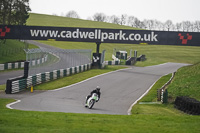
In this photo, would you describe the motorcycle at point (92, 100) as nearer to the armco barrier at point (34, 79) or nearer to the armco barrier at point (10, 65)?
the armco barrier at point (34, 79)

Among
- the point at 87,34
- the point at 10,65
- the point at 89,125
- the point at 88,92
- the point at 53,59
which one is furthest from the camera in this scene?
the point at 10,65

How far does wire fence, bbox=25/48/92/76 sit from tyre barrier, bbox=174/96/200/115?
1145 cm

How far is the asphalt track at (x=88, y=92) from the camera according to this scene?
1894 centimetres

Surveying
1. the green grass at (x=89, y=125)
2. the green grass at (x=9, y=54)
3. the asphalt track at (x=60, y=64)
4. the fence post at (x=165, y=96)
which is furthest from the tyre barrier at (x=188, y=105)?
the green grass at (x=9, y=54)

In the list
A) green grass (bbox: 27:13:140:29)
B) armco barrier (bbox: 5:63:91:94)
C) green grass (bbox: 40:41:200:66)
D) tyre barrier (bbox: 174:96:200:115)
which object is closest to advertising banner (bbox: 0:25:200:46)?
armco barrier (bbox: 5:63:91:94)

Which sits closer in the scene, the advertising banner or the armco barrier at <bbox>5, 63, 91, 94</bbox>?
the armco barrier at <bbox>5, 63, 91, 94</bbox>

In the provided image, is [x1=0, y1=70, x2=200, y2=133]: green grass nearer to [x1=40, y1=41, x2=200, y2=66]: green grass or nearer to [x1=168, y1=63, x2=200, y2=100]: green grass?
[x1=168, y1=63, x2=200, y2=100]: green grass

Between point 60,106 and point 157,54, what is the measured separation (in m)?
66.1

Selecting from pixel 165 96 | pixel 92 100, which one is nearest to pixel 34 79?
pixel 92 100

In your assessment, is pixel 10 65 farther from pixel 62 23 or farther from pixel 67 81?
pixel 62 23

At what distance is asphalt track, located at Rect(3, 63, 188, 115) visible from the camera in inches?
746

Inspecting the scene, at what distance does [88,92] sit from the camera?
2638 centimetres

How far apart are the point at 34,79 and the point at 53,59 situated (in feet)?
14.9

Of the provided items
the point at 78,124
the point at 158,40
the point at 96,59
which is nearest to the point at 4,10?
the point at 96,59
